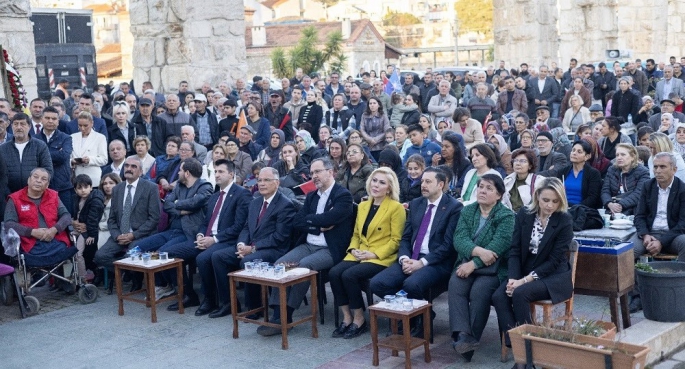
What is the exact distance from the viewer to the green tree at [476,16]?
80312mm

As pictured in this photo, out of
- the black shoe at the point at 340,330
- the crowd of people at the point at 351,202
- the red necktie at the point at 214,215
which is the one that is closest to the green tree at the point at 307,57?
the crowd of people at the point at 351,202

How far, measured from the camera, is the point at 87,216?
370 inches

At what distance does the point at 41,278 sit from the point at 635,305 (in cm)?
545

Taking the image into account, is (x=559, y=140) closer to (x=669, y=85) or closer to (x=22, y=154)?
(x=22, y=154)

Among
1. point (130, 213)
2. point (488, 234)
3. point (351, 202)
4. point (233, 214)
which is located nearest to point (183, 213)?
point (130, 213)

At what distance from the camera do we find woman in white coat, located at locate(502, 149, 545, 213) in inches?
325

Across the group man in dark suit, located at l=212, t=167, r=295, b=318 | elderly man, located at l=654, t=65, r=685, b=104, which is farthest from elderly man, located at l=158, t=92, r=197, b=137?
elderly man, located at l=654, t=65, r=685, b=104

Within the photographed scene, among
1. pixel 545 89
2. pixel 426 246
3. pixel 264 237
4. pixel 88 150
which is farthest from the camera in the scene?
pixel 545 89

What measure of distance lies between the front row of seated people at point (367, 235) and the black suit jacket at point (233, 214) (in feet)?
0.04

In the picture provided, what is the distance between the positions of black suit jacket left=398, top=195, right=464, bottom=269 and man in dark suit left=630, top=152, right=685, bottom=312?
1.66 meters

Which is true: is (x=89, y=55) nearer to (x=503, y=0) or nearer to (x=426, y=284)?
(x=503, y=0)

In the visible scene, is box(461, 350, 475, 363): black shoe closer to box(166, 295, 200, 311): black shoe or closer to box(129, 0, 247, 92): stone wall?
box(166, 295, 200, 311): black shoe

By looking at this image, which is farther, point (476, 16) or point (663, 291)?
point (476, 16)

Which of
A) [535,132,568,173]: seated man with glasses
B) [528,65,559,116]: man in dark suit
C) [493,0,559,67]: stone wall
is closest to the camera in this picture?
[535,132,568,173]: seated man with glasses
